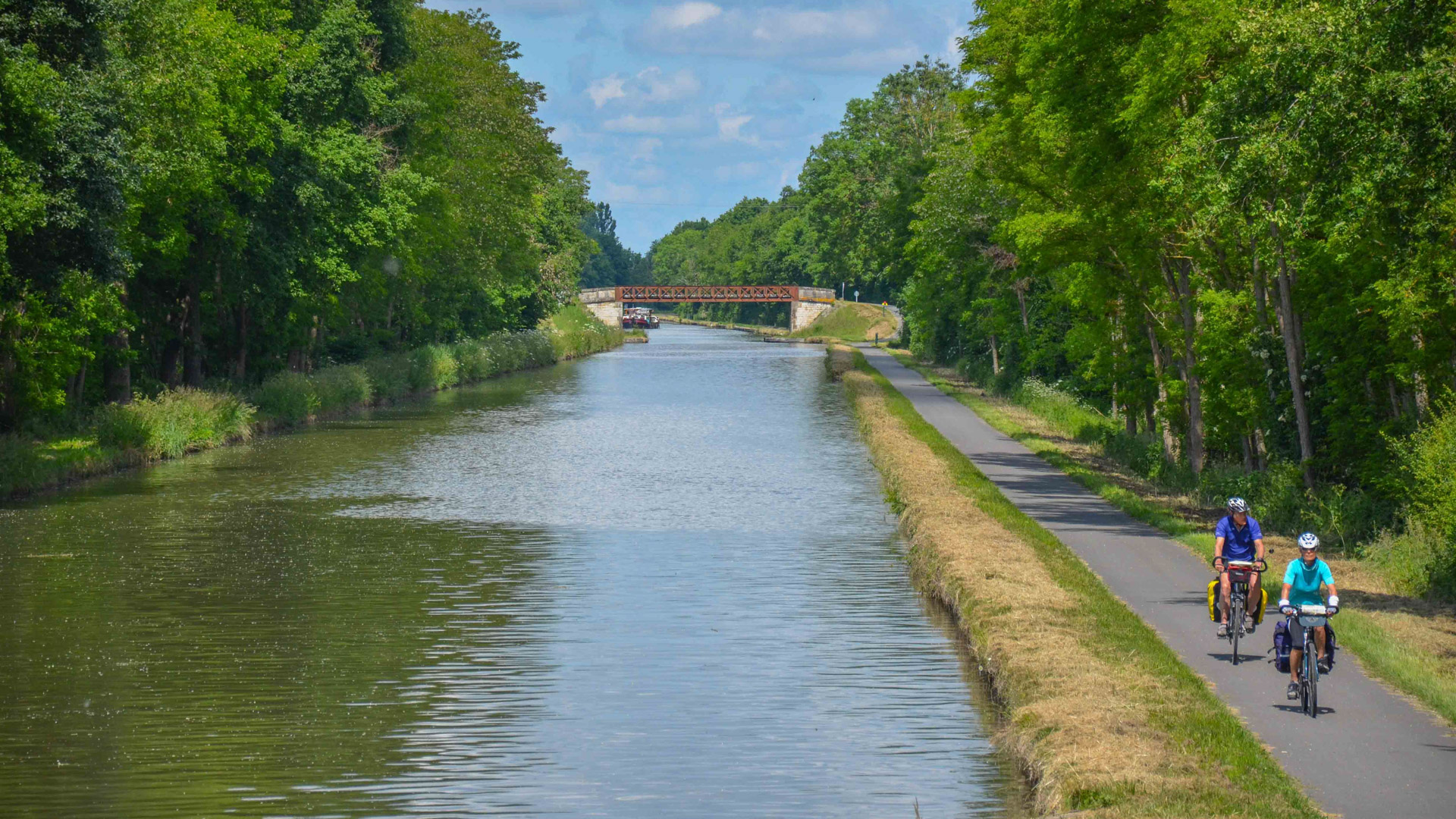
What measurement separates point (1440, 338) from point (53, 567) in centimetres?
2064

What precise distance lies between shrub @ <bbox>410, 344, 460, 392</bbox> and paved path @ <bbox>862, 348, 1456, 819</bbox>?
44.0 metres

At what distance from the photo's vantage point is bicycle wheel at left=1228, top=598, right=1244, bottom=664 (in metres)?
15.9

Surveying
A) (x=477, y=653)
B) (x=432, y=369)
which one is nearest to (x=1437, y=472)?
(x=477, y=653)

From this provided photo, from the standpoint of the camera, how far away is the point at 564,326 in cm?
11738

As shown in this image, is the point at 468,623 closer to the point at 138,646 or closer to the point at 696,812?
the point at 138,646

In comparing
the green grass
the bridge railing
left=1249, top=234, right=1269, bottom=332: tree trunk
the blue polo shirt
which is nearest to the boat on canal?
the bridge railing

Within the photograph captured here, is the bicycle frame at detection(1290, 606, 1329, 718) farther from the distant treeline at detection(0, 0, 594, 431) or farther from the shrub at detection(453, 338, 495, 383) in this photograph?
the shrub at detection(453, 338, 495, 383)

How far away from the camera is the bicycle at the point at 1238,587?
1600 cm

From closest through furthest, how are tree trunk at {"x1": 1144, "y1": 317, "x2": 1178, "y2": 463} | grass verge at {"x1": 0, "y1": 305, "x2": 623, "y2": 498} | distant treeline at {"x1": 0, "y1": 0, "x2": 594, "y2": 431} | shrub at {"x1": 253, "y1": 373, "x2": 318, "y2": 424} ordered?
1. distant treeline at {"x1": 0, "y1": 0, "x2": 594, "y2": 431}
2. grass verge at {"x1": 0, "y1": 305, "x2": 623, "y2": 498}
3. tree trunk at {"x1": 1144, "y1": 317, "x2": 1178, "y2": 463}
4. shrub at {"x1": 253, "y1": 373, "x2": 318, "y2": 424}

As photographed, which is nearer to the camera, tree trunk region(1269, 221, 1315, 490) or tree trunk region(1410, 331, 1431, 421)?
tree trunk region(1410, 331, 1431, 421)

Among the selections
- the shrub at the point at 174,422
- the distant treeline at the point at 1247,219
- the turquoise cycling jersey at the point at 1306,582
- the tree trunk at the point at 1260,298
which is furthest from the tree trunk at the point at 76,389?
the turquoise cycling jersey at the point at 1306,582

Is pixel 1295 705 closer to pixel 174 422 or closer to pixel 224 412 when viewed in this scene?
pixel 174 422

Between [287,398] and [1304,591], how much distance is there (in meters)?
41.5

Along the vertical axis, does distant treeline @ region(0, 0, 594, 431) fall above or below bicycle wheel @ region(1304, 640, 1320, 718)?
above
